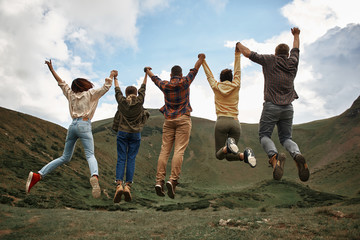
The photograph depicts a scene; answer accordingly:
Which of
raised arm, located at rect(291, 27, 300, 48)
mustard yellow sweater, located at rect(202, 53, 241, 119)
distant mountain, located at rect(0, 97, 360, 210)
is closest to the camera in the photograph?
raised arm, located at rect(291, 27, 300, 48)

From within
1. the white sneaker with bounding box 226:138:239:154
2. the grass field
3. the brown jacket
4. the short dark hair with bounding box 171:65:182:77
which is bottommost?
the grass field

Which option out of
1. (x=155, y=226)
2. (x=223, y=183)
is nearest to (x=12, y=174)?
(x=155, y=226)

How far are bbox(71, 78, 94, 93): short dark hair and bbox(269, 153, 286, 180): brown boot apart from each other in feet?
15.2

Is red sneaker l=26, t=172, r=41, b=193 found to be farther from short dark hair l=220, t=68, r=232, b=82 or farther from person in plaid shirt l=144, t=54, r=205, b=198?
short dark hair l=220, t=68, r=232, b=82

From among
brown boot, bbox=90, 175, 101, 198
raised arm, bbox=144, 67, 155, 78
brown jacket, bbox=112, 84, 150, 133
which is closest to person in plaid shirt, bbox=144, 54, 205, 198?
raised arm, bbox=144, 67, 155, 78

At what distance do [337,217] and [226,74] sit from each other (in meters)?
29.6

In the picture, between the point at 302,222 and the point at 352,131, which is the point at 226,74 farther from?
the point at 352,131

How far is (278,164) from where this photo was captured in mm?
5191

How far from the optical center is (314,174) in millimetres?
74250

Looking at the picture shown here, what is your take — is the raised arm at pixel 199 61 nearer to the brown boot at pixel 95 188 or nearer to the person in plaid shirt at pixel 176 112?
the person in plaid shirt at pixel 176 112

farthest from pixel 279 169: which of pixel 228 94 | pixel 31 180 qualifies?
pixel 31 180

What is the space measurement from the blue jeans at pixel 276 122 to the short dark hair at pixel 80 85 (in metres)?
4.27

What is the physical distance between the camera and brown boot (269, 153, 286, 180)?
5051 mm

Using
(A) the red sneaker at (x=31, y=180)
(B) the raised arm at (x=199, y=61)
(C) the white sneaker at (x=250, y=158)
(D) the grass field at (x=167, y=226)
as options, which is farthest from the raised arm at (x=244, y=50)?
(D) the grass field at (x=167, y=226)
